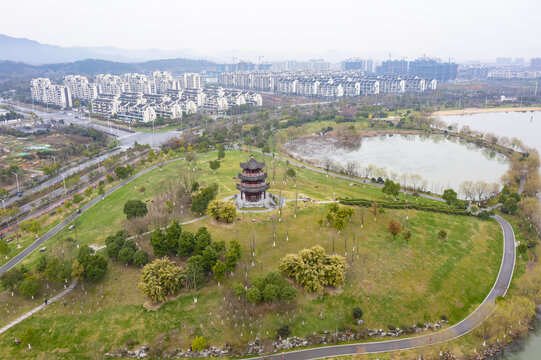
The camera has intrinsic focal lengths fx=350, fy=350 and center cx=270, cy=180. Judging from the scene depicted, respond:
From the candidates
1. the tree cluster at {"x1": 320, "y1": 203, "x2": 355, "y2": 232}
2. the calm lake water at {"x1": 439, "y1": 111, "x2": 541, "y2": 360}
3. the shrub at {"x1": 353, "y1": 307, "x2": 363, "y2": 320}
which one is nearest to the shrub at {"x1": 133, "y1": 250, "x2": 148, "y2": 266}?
the shrub at {"x1": 353, "y1": 307, "x2": 363, "y2": 320}

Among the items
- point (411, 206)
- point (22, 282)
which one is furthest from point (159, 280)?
point (411, 206)

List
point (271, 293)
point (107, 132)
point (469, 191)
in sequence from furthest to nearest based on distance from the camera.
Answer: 1. point (107, 132)
2. point (469, 191)
3. point (271, 293)

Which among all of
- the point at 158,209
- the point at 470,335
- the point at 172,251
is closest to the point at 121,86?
the point at 158,209

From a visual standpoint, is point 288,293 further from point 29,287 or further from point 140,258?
point 29,287

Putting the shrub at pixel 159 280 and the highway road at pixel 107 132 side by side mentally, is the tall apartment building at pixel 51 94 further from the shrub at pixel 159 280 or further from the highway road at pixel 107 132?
the shrub at pixel 159 280

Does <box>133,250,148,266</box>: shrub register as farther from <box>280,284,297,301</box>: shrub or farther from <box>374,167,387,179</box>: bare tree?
<box>374,167,387,179</box>: bare tree

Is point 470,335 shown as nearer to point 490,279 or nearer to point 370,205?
point 490,279

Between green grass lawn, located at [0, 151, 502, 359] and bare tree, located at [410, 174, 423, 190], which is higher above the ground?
bare tree, located at [410, 174, 423, 190]
